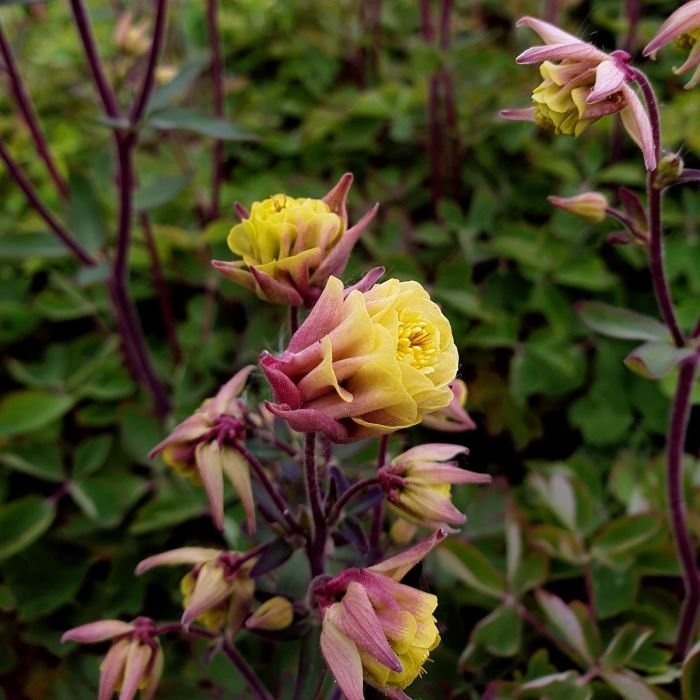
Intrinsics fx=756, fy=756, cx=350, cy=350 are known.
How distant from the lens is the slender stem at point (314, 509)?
0.58 metres

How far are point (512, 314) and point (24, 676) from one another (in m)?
0.96

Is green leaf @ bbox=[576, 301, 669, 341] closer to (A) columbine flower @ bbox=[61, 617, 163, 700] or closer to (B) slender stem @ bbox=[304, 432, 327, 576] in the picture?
(B) slender stem @ bbox=[304, 432, 327, 576]

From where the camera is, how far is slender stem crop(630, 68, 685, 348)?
2.15 feet

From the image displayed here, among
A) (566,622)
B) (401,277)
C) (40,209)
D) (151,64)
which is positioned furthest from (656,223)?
(40,209)

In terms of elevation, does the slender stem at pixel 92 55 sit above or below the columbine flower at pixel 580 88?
below

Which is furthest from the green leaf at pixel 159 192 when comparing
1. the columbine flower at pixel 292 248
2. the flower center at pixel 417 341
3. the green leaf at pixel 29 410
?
the flower center at pixel 417 341

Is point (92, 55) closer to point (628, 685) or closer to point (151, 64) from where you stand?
point (151, 64)

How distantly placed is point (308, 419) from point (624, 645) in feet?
1.94

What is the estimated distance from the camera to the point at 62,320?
1.52 metres

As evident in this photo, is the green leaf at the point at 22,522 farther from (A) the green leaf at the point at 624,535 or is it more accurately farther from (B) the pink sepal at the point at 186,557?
(A) the green leaf at the point at 624,535

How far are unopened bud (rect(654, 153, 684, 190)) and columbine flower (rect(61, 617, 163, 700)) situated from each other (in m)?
0.61

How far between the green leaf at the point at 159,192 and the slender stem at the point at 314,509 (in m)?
0.70

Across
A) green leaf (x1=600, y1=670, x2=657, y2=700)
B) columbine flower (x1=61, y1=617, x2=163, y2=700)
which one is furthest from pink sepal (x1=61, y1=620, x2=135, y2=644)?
green leaf (x1=600, y1=670, x2=657, y2=700)

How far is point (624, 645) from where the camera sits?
868 millimetres
